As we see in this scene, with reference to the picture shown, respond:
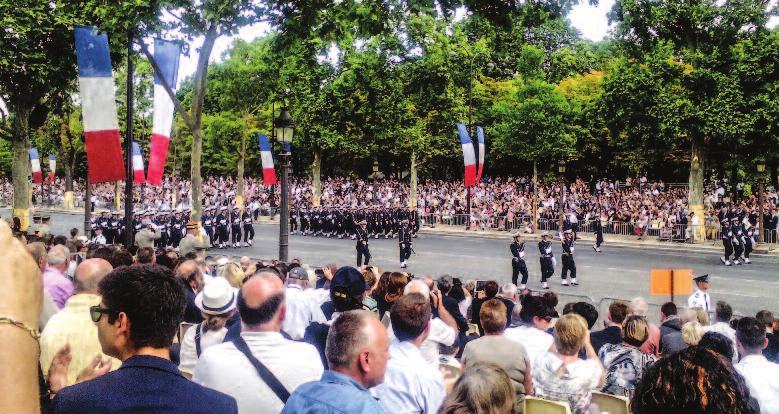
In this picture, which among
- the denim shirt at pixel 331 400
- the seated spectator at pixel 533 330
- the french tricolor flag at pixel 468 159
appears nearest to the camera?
the denim shirt at pixel 331 400

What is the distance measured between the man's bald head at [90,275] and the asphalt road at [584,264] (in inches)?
401

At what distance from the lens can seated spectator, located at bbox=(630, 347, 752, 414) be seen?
1908mm

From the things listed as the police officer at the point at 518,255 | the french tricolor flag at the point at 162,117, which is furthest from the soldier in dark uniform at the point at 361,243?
the french tricolor flag at the point at 162,117

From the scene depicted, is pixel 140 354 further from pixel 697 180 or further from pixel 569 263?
pixel 697 180

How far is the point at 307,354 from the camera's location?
3.50 meters

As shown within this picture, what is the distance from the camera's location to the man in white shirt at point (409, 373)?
3.84m

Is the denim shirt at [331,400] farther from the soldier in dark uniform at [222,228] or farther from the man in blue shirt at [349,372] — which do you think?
the soldier in dark uniform at [222,228]

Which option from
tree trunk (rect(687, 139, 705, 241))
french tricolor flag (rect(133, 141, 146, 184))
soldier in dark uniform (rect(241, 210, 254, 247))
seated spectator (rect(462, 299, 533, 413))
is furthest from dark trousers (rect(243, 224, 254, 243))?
seated spectator (rect(462, 299, 533, 413))

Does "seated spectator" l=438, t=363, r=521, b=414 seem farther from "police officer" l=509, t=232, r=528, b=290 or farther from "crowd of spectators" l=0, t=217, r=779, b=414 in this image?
"police officer" l=509, t=232, r=528, b=290

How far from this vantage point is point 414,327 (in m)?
4.10

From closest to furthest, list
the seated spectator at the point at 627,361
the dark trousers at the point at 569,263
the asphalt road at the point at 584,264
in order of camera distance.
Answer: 1. the seated spectator at the point at 627,361
2. the asphalt road at the point at 584,264
3. the dark trousers at the point at 569,263

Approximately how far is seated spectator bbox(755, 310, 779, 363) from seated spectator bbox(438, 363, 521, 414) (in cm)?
523

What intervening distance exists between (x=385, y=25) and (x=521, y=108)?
30769 mm

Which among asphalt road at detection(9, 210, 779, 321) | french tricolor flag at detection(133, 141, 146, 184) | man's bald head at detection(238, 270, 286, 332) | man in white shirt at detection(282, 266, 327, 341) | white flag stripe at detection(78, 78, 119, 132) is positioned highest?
white flag stripe at detection(78, 78, 119, 132)
